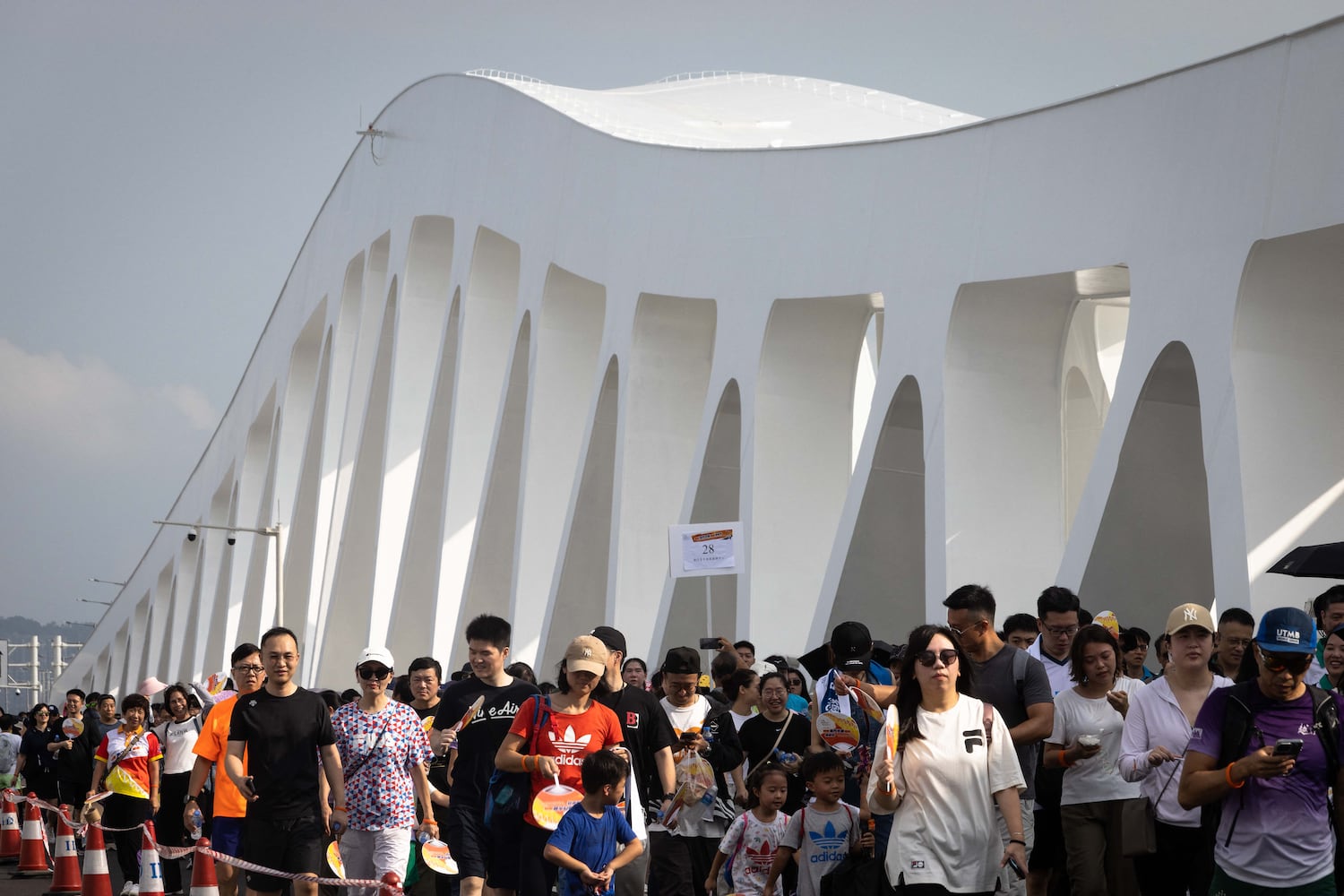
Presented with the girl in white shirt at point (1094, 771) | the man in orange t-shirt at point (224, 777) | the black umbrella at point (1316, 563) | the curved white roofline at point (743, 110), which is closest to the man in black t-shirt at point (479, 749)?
the man in orange t-shirt at point (224, 777)

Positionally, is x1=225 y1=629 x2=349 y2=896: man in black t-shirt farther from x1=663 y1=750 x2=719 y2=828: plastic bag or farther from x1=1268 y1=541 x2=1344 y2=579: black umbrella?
x1=1268 y1=541 x2=1344 y2=579: black umbrella

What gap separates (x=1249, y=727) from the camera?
19.3ft

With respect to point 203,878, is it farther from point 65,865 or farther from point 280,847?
point 65,865

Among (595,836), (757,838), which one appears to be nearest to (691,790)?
(757,838)

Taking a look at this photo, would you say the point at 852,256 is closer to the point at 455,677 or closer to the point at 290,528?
the point at 455,677

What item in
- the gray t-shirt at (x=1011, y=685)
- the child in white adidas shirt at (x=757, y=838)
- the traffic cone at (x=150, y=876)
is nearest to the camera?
the gray t-shirt at (x=1011, y=685)

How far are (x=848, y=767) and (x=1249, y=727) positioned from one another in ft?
10.7

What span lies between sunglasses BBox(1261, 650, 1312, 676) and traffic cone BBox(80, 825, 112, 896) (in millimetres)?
9086

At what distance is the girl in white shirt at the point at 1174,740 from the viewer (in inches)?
285

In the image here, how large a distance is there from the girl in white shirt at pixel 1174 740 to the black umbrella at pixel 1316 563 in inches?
85.5

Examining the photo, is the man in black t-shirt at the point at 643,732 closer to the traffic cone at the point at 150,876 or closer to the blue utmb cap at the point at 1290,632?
the blue utmb cap at the point at 1290,632

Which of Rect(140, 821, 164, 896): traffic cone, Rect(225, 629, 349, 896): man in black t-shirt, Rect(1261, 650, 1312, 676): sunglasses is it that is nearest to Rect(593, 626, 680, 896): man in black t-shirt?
Rect(225, 629, 349, 896): man in black t-shirt

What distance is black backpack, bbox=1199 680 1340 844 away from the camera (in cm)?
586

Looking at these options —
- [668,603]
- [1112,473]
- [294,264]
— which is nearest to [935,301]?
[1112,473]
